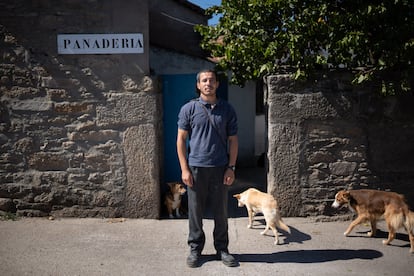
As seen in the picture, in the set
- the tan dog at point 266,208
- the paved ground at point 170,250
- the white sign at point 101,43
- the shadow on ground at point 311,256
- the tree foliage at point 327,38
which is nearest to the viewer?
the paved ground at point 170,250

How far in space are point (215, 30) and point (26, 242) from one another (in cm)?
351

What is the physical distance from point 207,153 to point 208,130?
Result: 8.5 inches

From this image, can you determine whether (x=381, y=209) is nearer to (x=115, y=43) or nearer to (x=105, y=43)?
(x=115, y=43)

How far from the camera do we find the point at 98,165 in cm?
480

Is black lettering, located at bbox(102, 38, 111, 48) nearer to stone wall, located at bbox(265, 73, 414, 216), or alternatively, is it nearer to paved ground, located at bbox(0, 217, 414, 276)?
stone wall, located at bbox(265, 73, 414, 216)

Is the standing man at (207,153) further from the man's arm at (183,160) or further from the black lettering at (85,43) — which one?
the black lettering at (85,43)

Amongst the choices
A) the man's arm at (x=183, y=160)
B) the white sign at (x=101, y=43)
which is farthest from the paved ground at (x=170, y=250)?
the white sign at (x=101, y=43)

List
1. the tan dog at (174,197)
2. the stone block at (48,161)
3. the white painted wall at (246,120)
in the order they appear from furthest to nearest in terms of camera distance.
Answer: the white painted wall at (246,120) → the tan dog at (174,197) → the stone block at (48,161)

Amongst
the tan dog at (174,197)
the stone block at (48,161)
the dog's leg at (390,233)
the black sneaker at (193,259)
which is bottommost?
the black sneaker at (193,259)

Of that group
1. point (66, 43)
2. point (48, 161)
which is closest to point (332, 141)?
point (66, 43)

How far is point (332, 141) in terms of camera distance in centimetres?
474

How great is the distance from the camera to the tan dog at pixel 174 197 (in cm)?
493

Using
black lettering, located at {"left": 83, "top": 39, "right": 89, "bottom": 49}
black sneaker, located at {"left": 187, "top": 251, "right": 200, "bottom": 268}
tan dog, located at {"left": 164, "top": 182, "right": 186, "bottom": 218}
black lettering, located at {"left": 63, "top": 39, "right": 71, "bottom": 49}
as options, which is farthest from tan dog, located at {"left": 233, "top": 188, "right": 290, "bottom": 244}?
black lettering, located at {"left": 63, "top": 39, "right": 71, "bottom": 49}

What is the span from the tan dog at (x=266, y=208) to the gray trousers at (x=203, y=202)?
2.31ft
